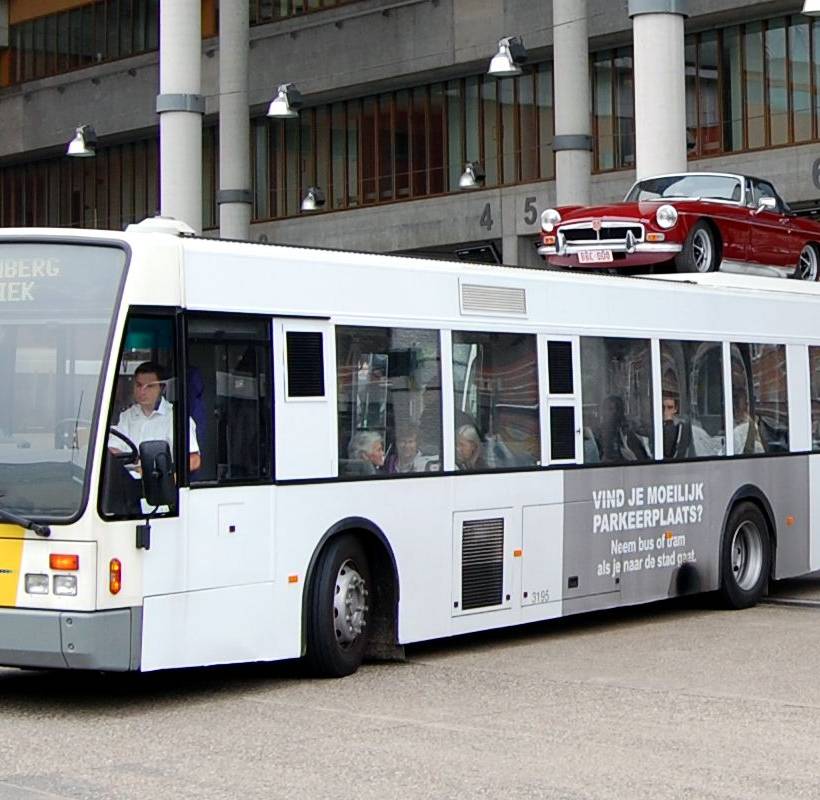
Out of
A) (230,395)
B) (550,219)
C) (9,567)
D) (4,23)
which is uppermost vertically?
(4,23)

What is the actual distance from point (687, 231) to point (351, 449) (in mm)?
8656

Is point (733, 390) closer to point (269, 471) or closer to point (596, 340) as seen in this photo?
point (596, 340)

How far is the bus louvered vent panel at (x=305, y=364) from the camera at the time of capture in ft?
38.8

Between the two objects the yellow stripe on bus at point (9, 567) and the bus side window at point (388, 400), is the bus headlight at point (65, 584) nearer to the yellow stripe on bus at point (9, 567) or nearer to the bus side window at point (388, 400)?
the yellow stripe on bus at point (9, 567)

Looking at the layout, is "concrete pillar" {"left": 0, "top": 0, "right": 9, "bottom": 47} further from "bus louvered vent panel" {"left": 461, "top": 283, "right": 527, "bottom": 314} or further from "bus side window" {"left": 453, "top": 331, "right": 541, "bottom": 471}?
"bus side window" {"left": 453, "top": 331, "right": 541, "bottom": 471}

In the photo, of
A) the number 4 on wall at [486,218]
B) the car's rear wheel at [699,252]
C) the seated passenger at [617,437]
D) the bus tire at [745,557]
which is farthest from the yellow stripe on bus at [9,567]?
the number 4 on wall at [486,218]

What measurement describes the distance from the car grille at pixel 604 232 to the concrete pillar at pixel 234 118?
763 inches

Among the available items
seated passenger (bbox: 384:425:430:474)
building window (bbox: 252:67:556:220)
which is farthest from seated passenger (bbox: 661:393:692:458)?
building window (bbox: 252:67:556:220)

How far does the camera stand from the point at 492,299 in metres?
13.6

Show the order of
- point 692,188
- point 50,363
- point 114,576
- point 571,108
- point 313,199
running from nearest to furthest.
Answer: point 114,576, point 50,363, point 692,188, point 571,108, point 313,199

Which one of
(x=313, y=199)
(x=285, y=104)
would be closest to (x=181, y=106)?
(x=285, y=104)

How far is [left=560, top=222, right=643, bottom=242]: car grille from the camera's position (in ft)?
65.2

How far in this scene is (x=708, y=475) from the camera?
16.0 m

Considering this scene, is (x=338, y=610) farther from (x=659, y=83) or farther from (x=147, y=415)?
(x=659, y=83)
